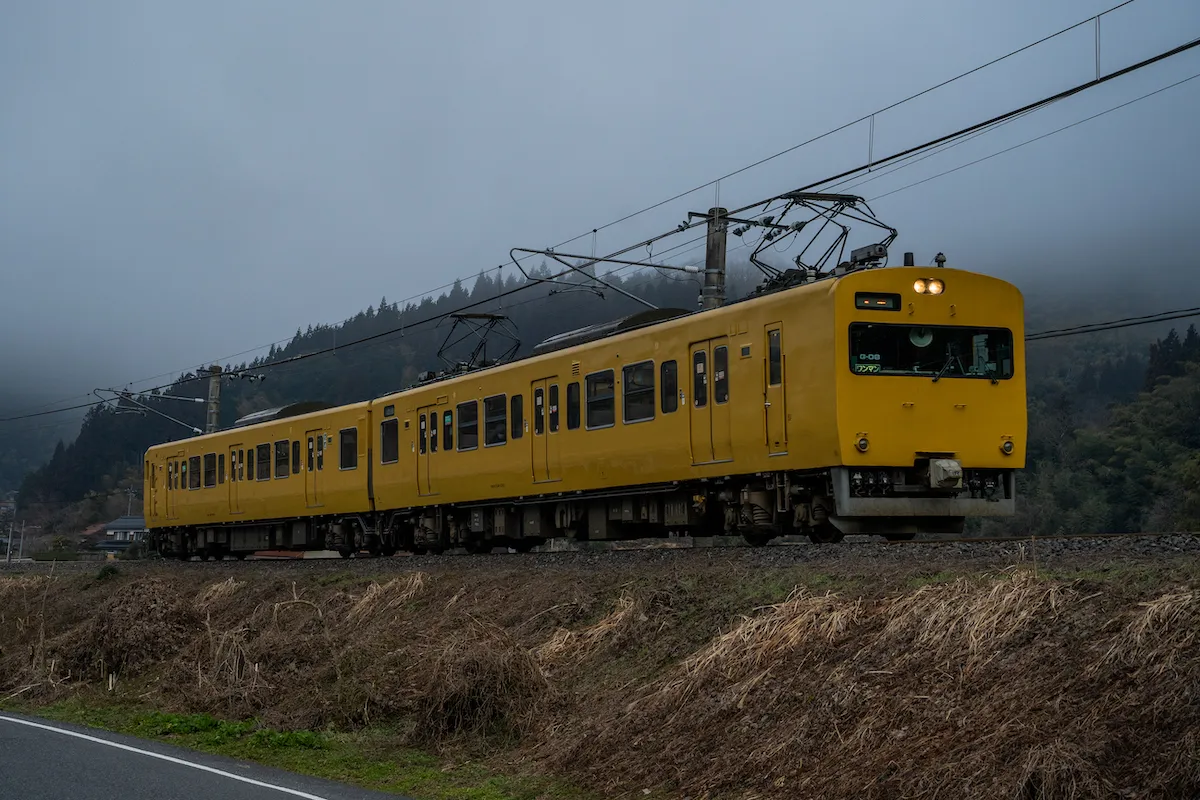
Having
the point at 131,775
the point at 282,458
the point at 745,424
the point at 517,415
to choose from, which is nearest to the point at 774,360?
the point at 745,424

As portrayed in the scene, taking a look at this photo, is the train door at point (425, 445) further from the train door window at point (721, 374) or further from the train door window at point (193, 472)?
the train door window at point (193, 472)

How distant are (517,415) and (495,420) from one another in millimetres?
800

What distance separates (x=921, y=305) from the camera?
49.6ft

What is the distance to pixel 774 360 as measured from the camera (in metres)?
15.6

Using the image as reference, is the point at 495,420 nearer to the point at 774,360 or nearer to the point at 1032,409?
the point at 774,360

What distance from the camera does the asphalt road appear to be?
9.58 metres

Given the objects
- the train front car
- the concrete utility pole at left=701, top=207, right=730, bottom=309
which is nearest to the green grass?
the train front car

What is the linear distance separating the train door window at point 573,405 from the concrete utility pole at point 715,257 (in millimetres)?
3931

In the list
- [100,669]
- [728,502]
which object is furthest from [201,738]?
[728,502]

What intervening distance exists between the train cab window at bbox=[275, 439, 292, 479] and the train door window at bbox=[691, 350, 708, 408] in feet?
46.7

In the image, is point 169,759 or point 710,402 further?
point 710,402

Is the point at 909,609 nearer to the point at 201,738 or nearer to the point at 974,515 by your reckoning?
the point at 974,515

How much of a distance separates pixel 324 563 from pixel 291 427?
555cm

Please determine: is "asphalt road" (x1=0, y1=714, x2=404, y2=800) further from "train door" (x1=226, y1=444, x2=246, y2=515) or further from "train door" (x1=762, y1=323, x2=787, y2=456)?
"train door" (x1=226, y1=444, x2=246, y2=515)
